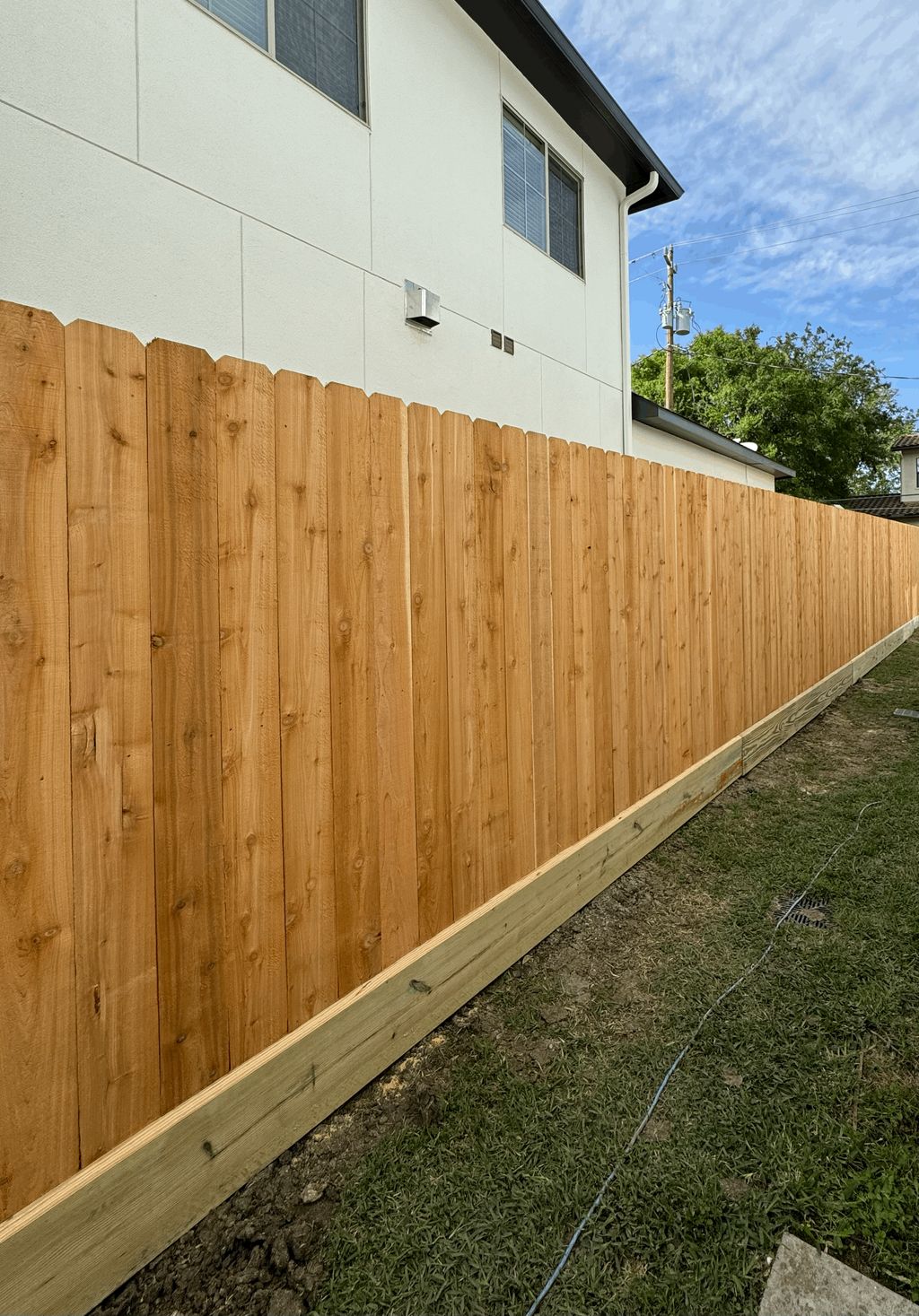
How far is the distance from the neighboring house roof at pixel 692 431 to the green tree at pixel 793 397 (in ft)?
57.0

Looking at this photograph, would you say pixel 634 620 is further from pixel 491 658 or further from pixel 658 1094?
pixel 658 1094

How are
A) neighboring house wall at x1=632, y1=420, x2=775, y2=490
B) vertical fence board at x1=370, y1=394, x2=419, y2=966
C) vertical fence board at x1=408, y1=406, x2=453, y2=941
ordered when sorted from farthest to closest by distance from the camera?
neighboring house wall at x1=632, y1=420, x2=775, y2=490, vertical fence board at x1=408, y1=406, x2=453, y2=941, vertical fence board at x1=370, y1=394, x2=419, y2=966

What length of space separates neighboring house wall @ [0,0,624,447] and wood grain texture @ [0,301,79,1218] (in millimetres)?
2389

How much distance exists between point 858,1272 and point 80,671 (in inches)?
77.0

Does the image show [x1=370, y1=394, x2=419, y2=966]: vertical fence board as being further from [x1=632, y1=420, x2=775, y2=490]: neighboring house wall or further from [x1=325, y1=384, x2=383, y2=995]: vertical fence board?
[x1=632, y1=420, x2=775, y2=490]: neighboring house wall

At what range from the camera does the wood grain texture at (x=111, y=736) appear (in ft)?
4.53

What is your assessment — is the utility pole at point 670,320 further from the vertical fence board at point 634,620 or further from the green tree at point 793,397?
the vertical fence board at point 634,620

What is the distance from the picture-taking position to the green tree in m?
31.8

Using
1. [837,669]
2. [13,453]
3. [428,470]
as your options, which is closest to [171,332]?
[428,470]

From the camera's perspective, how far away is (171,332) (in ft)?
11.9

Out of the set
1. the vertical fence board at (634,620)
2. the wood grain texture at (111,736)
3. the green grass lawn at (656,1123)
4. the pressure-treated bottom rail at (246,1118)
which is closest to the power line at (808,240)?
the vertical fence board at (634,620)

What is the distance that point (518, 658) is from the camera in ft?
8.89

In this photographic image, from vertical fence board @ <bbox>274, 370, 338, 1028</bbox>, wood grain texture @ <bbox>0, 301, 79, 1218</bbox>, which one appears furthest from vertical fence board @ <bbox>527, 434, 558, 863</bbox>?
wood grain texture @ <bbox>0, 301, 79, 1218</bbox>

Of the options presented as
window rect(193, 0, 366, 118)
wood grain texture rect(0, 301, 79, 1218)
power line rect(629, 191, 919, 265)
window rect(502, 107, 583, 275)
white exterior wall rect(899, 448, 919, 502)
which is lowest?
wood grain texture rect(0, 301, 79, 1218)
